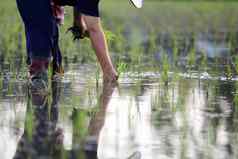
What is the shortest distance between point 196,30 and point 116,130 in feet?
28.0

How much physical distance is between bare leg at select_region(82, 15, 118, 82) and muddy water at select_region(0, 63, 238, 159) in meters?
0.13

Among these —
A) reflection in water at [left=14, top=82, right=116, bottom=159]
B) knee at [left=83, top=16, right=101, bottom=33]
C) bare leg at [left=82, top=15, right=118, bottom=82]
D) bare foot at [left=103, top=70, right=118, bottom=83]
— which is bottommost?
reflection in water at [left=14, top=82, right=116, bottom=159]

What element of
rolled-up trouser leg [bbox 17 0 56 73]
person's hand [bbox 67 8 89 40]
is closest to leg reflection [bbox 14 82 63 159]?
rolled-up trouser leg [bbox 17 0 56 73]

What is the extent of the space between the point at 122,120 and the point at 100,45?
59.9 inches

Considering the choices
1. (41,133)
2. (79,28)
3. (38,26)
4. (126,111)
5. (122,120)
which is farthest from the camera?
(79,28)

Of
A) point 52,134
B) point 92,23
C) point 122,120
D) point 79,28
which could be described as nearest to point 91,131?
point 52,134

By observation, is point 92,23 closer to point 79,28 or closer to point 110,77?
point 79,28

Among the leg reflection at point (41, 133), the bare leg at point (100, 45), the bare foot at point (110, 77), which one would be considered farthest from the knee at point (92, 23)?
the leg reflection at point (41, 133)

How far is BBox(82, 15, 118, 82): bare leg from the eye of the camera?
215 inches

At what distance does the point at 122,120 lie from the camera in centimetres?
408

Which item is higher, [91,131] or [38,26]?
[38,26]

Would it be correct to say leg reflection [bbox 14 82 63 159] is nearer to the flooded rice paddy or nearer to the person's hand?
the flooded rice paddy

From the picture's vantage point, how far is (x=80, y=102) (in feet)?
15.3

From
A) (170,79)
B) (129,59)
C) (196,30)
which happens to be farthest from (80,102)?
(196,30)
